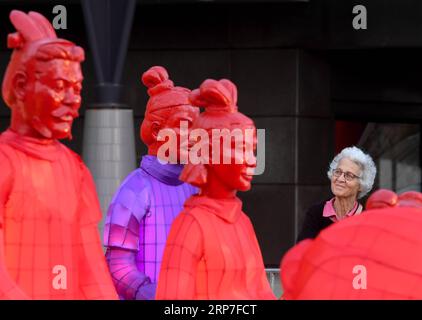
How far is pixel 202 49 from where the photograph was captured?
40.9 feet

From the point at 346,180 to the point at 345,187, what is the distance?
0.04 m

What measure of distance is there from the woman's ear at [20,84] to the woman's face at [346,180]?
2768 mm

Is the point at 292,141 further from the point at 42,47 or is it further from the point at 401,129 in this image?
the point at 42,47

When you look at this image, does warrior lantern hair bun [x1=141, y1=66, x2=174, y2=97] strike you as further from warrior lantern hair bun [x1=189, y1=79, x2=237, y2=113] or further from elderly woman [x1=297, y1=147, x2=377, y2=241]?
warrior lantern hair bun [x1=189, y1=79, x2=237, y2=113]

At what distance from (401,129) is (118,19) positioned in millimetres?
5787

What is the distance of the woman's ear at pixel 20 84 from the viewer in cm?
473

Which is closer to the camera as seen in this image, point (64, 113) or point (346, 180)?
point (64, 113)

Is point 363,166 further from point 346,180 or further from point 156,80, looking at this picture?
point 156,80

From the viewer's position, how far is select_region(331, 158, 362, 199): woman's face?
23.4 ft

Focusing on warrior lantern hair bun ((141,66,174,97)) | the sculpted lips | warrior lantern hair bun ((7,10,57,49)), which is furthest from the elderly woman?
warrior lantern hair bun ((7,10,57,49))

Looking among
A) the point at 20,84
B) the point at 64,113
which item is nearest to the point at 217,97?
the point at 64,113

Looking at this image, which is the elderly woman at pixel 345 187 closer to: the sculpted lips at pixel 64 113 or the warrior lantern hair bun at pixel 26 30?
the sculpted lips at pixel 64 113

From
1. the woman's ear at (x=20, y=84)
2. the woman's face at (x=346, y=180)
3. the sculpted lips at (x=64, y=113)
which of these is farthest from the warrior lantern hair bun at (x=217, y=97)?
the woman's face at (x=346, y=180)

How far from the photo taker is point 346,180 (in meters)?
7.14
